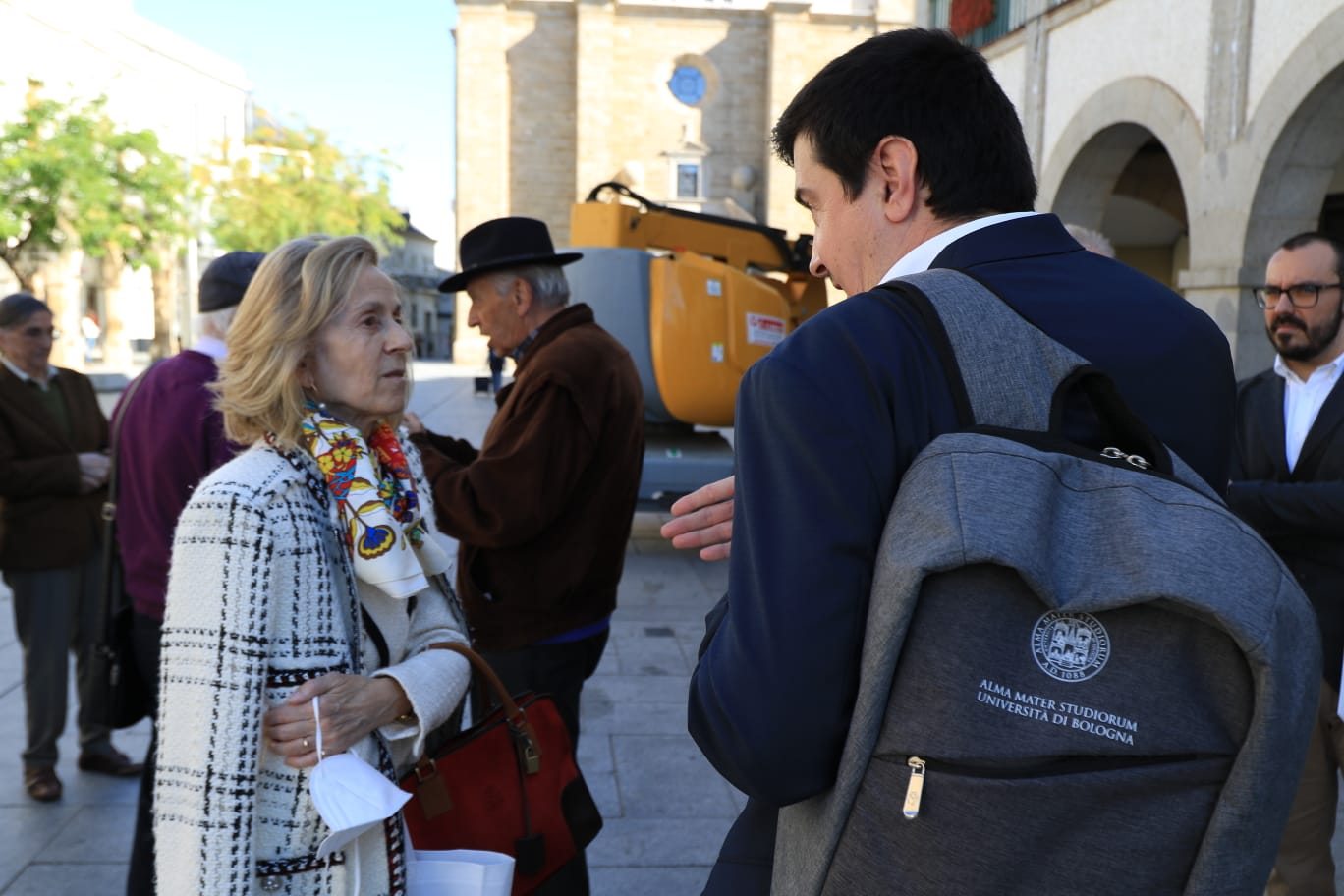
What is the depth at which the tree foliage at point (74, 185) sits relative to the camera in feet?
86.7

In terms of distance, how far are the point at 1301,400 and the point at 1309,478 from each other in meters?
0.25

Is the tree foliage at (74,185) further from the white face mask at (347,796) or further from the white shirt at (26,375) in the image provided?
the white face mask at (347,796)

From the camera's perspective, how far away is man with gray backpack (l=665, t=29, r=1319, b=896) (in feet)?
3.31

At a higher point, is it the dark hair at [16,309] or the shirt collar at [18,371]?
the dark hair at [16,309]

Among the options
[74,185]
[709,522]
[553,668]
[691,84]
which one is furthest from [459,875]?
[691,84]

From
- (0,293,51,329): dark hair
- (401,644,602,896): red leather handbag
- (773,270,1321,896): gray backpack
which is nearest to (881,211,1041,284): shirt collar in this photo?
(773,270,1321,896): gray backpack

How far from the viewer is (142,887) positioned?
9.32ft

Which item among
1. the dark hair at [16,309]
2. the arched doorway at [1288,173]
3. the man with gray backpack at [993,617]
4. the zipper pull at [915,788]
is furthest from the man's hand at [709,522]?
the arched doorway at [1288,173]

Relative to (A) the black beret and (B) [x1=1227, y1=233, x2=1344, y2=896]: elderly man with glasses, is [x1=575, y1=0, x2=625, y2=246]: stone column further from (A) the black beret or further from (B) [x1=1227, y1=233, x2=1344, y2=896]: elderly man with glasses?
(B) [x1=1227, y1=233, x2=1344, y2=896]: elderly man with glasses

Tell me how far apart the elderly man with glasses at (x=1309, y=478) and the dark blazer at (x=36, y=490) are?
163 inches

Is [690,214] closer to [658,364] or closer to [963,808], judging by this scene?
[658,364]

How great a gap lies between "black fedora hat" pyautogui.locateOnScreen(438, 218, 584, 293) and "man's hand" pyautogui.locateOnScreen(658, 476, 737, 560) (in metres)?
1.96

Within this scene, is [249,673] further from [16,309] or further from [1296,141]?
[1296,141]

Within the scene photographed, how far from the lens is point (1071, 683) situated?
1012 millimetres
